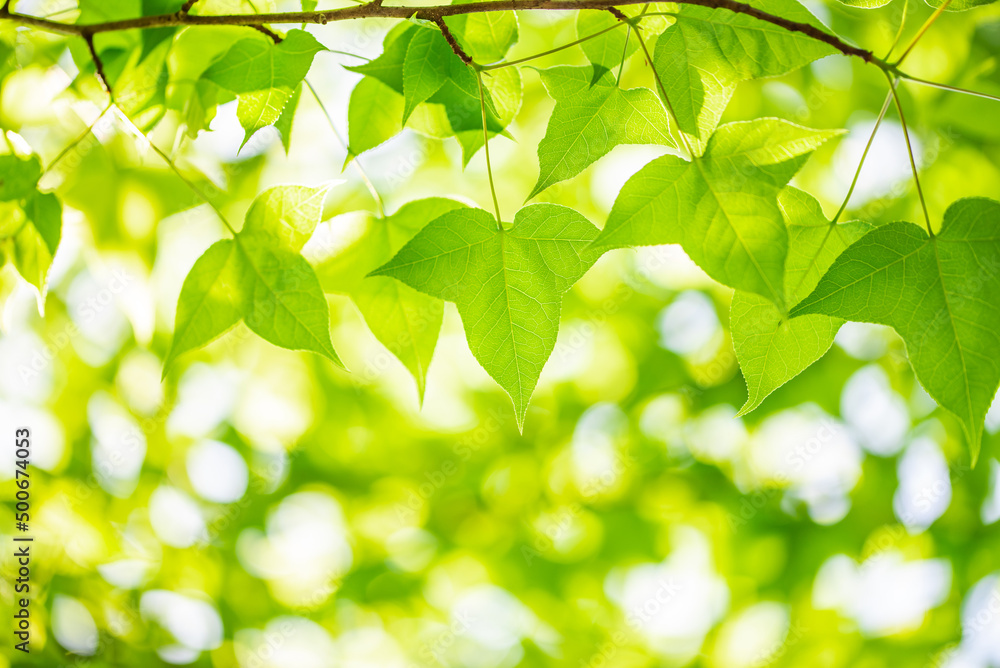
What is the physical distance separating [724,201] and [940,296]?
253 millimetres

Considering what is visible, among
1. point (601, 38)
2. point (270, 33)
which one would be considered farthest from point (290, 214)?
point (601, 38)

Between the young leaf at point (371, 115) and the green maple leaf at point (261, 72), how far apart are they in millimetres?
93

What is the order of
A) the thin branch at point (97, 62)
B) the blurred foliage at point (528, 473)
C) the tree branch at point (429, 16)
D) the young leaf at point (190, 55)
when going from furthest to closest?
the blurred foliage at point (528, 473) → the young leaf at point (190, 55) → the thin branch at point (97, 62) → the tree branch at point (429, 16)

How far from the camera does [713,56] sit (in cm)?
62

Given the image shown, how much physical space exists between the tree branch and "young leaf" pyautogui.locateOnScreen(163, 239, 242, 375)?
255 mm

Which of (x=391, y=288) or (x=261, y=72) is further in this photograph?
(x=391, y=288)

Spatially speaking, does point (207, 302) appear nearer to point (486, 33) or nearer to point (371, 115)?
point (371, 115)

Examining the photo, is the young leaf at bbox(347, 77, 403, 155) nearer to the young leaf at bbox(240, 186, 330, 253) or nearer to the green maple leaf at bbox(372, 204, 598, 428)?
the young leaf at bbox(240, 186, 330, 253)

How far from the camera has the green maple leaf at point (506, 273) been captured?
2.20 ft

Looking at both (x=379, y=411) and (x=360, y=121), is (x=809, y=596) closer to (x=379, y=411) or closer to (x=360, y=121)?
(x=379, y=411)

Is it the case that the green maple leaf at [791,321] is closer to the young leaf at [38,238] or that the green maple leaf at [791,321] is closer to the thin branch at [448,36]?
the thin branch at [448,36]

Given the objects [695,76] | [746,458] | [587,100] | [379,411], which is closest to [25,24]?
[587,100]

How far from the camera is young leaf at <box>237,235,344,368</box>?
0.72 metres

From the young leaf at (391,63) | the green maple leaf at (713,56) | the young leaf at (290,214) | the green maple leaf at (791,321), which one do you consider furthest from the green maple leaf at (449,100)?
the green maple leaf at (791,321)
